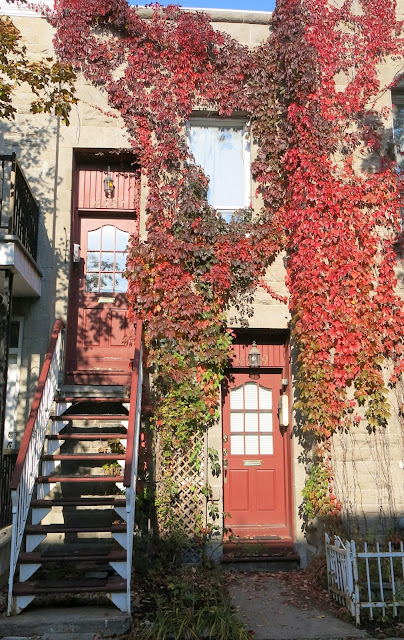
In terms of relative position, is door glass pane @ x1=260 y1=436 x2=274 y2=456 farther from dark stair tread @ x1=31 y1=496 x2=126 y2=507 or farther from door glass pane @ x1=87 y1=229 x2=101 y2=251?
door glass pane @ x1=87 y1=229 x2=101 y2=251

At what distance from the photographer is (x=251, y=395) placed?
809 centimetres

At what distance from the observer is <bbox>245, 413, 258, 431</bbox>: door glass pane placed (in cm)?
797

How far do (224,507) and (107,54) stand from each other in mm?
6562

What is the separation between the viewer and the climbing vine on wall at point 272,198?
7.27 meters

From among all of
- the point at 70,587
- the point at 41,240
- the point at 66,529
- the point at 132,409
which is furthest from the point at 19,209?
the point at 70,587

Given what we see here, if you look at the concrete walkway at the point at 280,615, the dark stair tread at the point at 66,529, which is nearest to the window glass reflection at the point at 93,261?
the dark stair tread at the point at 66,529

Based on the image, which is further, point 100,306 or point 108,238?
point 108,238

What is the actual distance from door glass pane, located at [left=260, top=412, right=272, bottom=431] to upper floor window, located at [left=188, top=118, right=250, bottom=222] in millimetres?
2811

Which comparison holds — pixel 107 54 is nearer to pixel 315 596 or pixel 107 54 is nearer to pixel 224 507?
pixel 224 507

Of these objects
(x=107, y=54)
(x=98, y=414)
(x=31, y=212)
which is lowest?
(x=98, y=414)

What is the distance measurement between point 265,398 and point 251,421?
38cm

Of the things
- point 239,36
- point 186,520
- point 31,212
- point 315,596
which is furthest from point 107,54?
point 315,596

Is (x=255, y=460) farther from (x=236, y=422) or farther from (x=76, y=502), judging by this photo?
(x=76, y=502)

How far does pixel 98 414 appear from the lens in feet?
24.0
